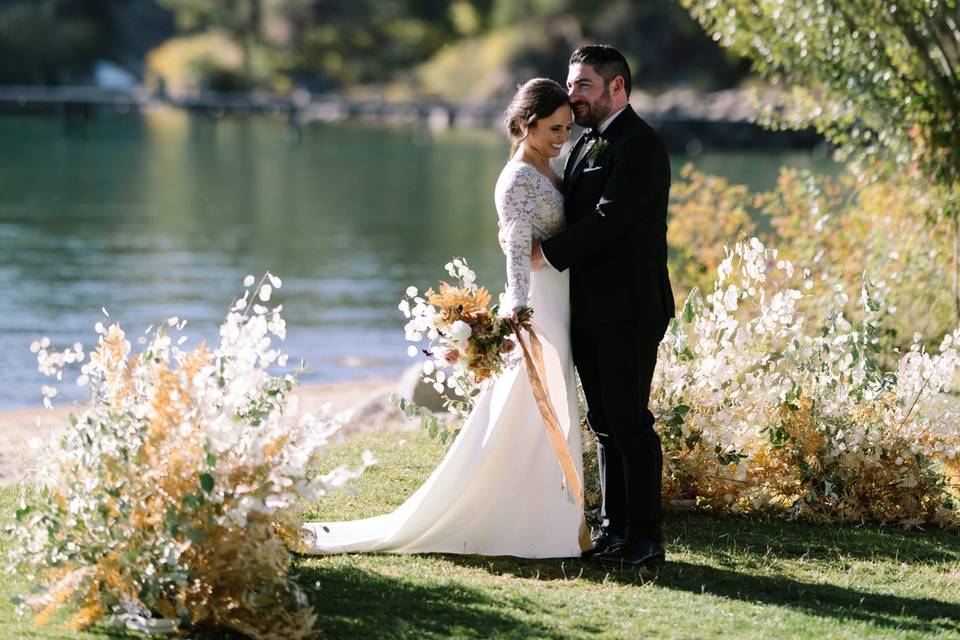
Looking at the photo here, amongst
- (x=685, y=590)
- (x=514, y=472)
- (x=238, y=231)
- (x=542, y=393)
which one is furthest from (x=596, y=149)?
(x=238, y=231)

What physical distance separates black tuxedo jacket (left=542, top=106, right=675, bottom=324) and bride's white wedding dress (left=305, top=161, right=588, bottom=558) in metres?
0.18

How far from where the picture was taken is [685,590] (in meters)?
5.62

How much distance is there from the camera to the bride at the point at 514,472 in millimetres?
5926

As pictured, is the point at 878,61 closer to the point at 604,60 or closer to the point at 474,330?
the point at 604,60

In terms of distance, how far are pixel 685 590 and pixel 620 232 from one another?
5.05ft

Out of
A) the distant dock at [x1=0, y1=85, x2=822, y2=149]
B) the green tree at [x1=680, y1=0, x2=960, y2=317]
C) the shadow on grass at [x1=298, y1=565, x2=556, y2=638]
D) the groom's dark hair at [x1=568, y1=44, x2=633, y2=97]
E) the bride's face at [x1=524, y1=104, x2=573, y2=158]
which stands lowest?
the shadow on grass at [x1=298, y1=565, x2=556, y2=638]

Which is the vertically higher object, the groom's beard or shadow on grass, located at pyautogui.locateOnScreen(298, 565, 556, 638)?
the groom's beard

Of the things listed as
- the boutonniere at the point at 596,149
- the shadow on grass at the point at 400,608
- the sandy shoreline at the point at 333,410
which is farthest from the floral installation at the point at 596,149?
the sandy shoreline at the point at 333,410

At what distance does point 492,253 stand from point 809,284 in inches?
881

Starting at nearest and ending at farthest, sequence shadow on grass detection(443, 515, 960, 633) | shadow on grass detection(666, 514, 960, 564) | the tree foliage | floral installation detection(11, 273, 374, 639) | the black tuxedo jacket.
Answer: floral installation detection(11, 273, 374, 639), shadow on grass detection(443, 515, 960, 633), the black tuxedo jacket, shadow on grass detection(666, 514, 960, 564), the tree foliage

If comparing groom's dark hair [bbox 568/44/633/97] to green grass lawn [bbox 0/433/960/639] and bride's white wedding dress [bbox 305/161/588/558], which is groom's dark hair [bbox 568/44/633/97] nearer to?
bride's white wedding dress [bbox 305/161/588/558]

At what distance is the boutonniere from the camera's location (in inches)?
225

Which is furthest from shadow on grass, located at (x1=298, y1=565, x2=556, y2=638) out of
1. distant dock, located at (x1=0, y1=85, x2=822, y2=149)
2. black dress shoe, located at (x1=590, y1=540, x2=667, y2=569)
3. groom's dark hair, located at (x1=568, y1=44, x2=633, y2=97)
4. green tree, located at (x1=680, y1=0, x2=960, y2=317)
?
distant dock, located at (x1=0, y1=85, x2=822, y2=149)

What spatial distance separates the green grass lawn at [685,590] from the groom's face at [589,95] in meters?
2.00
